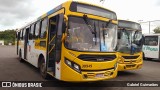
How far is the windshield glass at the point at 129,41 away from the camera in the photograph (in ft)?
40.3

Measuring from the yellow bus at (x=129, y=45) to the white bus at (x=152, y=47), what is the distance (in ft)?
33.8

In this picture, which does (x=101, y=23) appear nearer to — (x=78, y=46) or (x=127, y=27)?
(x=78, y=46)

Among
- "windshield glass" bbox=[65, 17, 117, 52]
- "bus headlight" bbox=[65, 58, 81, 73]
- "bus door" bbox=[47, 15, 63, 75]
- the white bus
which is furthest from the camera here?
the white bus

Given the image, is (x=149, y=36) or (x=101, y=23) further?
(x=149, y=36)

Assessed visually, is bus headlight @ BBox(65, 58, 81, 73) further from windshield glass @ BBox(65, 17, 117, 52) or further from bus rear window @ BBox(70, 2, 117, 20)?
bus rear window @ BBox(70, 2, 117, 20)

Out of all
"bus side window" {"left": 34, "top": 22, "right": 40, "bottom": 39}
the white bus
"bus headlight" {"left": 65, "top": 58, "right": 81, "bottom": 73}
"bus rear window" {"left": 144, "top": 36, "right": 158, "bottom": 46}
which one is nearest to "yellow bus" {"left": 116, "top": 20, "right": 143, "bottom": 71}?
"bus side window" {"left": 34, "top": 22, "right": 40, "bottom": 39}

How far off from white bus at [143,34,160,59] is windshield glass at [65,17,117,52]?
15.0m

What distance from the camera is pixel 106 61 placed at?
8453 millimetres

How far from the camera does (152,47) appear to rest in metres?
23.2

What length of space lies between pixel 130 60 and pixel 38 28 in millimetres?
4901

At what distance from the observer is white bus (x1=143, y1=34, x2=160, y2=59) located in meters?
22.7

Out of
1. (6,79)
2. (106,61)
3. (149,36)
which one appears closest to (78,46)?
(106,61)

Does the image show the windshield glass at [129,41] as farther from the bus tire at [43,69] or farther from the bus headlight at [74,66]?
the bus headlight at [74,66]

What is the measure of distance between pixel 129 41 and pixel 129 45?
245 mm
